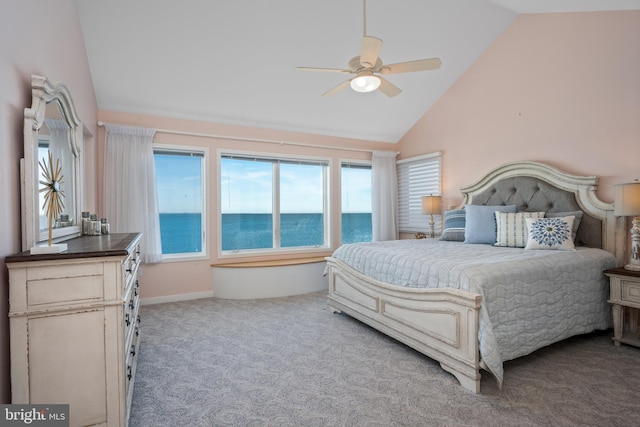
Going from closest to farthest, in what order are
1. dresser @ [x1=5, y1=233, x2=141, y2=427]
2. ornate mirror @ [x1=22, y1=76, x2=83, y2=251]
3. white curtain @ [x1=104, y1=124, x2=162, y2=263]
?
dresser @ [x1=5, y1=233, x2=141, y2=427] < ornate mirror @ [x1=22, y1=76, x2=83, y2=251] < white curtain @ [x1=104, y1=124, x2=162, y2=263]

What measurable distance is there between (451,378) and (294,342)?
1246mm

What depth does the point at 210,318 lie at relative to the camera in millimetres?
3361

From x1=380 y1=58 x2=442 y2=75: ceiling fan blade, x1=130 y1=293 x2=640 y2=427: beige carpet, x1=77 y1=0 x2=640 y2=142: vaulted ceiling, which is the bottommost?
x1=130 y1=293 x2=640 y2=427: beige carpet

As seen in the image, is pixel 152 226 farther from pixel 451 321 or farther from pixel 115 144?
pixel 451 321

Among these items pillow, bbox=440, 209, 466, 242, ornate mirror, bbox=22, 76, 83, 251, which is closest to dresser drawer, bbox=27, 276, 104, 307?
ornate mirror, bbox=22, 76, 83, 251

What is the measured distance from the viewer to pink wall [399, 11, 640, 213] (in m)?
2.91

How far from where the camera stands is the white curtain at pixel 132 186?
3.56 meters

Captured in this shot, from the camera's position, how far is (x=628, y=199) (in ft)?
8.46

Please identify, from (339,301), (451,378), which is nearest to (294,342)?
(339,301)

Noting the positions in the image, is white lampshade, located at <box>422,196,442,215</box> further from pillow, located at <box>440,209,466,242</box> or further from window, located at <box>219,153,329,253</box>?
window, located at <box>219,153,329,253</box>

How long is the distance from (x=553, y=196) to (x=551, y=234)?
0.65 m

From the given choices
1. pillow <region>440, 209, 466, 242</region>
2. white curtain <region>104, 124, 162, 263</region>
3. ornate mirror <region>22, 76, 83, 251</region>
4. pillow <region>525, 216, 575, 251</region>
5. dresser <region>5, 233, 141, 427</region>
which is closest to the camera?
dresser <region>5, 233, 141, 427</region>

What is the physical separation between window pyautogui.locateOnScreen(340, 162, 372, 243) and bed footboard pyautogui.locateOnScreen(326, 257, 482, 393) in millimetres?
2045

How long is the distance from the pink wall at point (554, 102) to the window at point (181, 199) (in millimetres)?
3413
